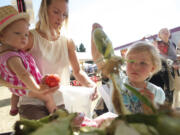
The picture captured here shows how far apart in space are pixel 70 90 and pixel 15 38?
0.40 meters

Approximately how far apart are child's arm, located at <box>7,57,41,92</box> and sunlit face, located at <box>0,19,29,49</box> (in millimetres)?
85

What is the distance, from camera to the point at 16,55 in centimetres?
73

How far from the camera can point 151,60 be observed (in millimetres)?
804

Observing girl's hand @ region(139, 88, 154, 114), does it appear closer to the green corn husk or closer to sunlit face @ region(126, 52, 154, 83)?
the green corn husk

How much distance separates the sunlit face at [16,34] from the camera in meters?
0.73

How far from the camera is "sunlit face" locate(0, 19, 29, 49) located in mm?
726

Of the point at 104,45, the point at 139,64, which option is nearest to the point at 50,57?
the point at 139,64

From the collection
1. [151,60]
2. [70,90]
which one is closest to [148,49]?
[151,60]

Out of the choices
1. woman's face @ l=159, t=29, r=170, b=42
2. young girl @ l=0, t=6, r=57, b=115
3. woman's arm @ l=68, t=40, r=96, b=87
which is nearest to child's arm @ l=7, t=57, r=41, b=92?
young girl @ l=0, t=6, r=57, b=115

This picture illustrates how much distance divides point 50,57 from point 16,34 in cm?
23

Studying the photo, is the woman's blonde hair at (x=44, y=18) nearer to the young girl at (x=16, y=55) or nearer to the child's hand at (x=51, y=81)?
the young girl at (x=16, y=55)

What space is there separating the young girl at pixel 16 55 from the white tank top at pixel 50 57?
0.05m

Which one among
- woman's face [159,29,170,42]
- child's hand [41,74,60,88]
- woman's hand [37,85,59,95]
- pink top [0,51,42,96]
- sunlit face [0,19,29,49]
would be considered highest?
woman's face [159,29,170,42]

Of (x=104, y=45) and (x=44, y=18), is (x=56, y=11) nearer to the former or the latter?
(x=44, y=18)
